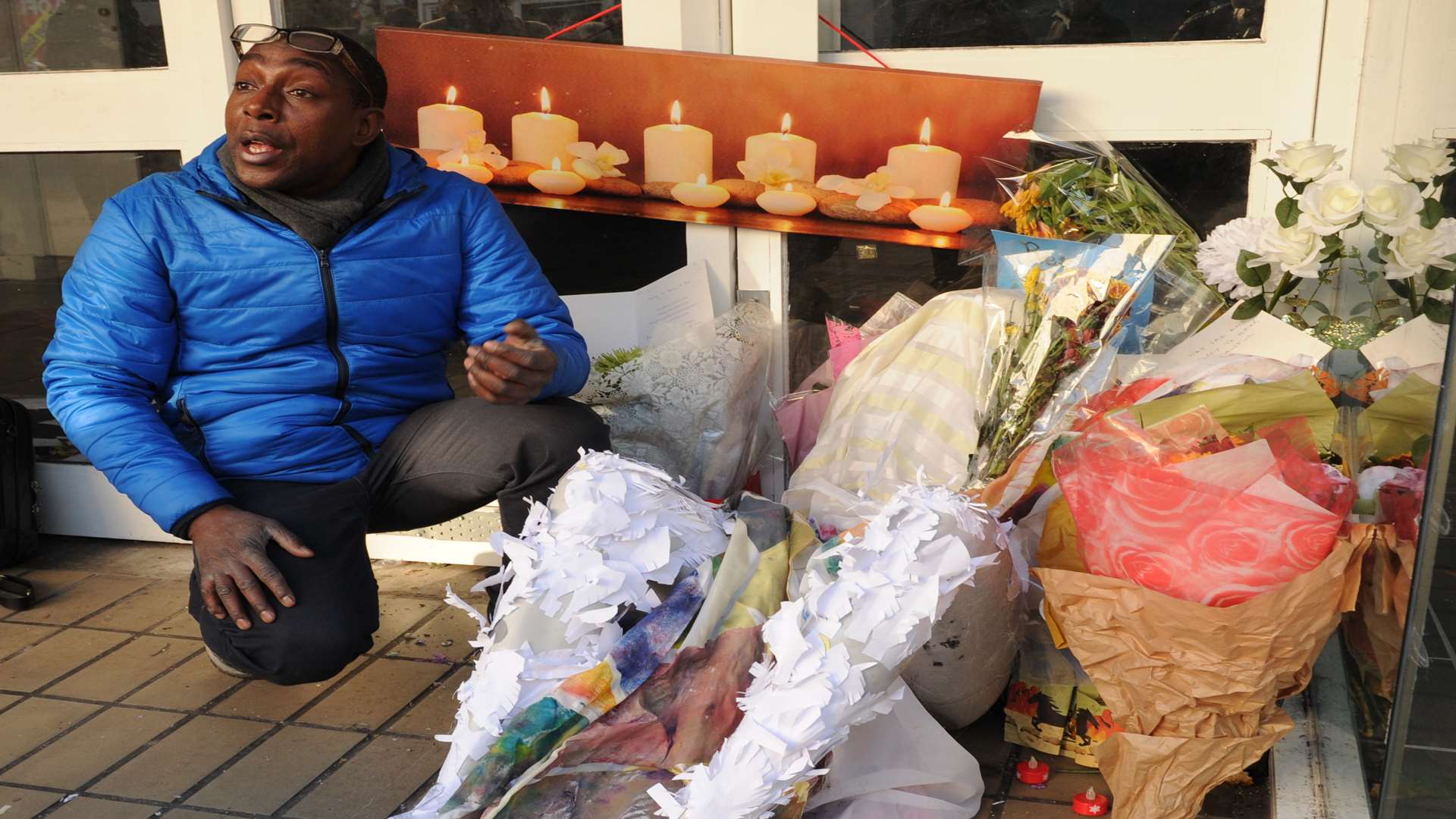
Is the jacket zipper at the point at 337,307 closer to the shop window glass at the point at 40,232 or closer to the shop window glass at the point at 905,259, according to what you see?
the shop window glass at the point at 905,259

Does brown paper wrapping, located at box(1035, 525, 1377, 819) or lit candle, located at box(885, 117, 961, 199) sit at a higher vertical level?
lit candle, located at box(885, 117, 961, 199)

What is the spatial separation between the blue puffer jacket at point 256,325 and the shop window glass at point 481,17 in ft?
2.13

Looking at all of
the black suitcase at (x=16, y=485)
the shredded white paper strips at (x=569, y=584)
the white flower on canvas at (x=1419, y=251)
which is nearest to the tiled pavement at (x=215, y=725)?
the black suitcase at (x=16, y=485)

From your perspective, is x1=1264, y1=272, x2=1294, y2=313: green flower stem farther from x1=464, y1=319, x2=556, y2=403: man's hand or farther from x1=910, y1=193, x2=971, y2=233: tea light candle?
x1=464, y1=319, x2=556, y2=403: man's hand

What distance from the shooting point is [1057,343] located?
213 centimetres

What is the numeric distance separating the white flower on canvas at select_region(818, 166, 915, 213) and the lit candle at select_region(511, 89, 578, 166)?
660 mm

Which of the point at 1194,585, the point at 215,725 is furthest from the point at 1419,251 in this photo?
the point at 215,725

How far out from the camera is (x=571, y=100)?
119 inches

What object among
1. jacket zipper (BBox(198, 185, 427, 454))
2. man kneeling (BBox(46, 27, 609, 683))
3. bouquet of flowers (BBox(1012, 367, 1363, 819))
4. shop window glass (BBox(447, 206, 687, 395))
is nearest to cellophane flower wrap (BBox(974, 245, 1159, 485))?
bouquet of flowers (BBox(1012, 367, 1363, 819))

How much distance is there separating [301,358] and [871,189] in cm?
138

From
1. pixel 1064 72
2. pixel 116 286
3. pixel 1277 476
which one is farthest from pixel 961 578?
pixel 116 286

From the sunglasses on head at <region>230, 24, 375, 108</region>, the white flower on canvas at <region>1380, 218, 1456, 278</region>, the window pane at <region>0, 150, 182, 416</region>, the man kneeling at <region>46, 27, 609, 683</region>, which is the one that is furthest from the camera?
the window pane at <region>0, 150, 182, 416</region>

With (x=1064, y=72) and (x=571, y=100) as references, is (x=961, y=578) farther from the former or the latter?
(x=571, y=100)

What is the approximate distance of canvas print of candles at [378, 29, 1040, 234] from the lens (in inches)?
112
